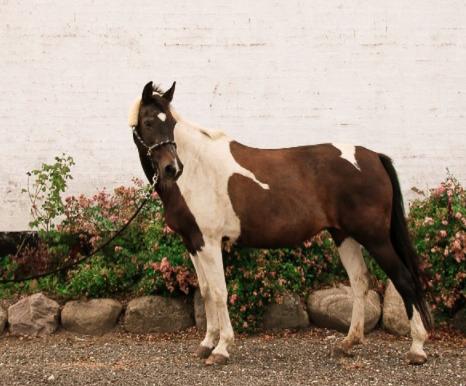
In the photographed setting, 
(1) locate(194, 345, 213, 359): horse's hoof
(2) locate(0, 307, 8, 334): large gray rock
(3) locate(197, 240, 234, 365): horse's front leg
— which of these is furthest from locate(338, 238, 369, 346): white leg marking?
(2) locate(0, 307, 8, 334): large gray rock

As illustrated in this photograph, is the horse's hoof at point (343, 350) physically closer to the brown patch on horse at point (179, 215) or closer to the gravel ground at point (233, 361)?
the gravel ground at point (233, 361)

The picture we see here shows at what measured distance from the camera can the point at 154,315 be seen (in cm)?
600

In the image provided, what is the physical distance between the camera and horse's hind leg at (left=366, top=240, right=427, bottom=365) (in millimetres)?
4910

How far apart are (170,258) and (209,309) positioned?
95cm

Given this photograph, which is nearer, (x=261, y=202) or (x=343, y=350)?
(x=261, y=202)

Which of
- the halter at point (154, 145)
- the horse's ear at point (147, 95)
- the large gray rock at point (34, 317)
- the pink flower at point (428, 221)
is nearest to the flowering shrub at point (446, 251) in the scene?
the pink flower at point (428, 221)

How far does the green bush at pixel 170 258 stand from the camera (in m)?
5.84

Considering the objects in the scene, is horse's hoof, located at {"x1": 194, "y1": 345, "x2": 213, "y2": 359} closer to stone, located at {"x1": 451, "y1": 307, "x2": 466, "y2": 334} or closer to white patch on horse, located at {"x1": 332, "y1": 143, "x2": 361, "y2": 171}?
white patch on horse, located at {"x1": 332, "y1": 143, "x2": 361, "y2": 171}

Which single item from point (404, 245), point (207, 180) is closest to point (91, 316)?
point (207, 180)

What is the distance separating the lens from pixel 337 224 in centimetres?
506

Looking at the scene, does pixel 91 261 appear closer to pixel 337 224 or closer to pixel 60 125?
pixel 60 125

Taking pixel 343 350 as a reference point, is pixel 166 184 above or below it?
above

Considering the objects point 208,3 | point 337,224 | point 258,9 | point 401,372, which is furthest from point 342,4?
point 401,372

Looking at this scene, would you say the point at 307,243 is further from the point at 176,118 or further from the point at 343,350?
the point at 176,118
